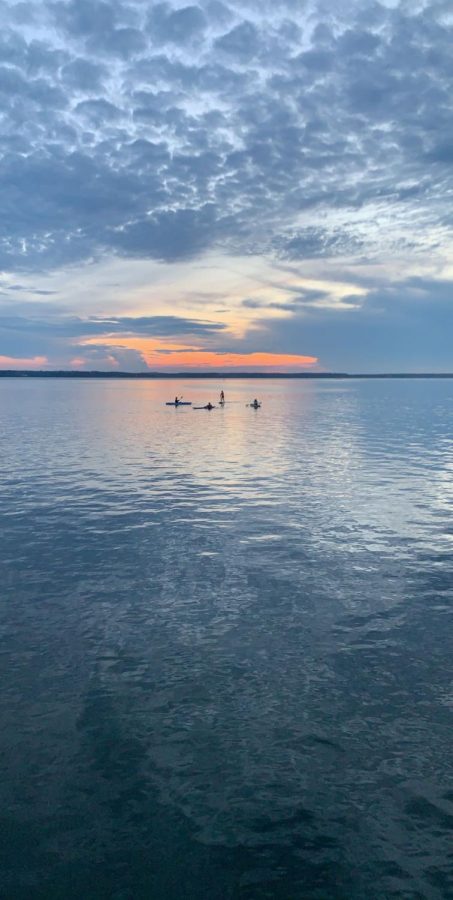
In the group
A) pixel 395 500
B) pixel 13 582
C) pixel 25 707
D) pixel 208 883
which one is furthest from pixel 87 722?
Result: pixel 395 500

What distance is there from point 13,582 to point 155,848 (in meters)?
14.6

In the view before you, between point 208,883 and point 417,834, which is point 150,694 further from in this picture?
point 417,834

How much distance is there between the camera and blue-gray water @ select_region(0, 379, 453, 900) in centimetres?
1019

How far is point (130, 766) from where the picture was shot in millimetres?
12453

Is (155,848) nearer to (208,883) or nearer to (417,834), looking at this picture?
(208,883)

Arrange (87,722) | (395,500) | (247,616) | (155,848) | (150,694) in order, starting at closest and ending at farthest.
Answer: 1. (155,848)
2. (87,722)
3. (150,694)
4. (247,616)
5. (395,500)

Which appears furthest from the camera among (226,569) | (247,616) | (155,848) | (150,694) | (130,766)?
(226,569)

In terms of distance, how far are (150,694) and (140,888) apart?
18.5 ft

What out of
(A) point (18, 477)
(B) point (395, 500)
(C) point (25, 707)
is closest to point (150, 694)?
(C) point (25, 707)

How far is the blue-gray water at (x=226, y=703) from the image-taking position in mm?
10188

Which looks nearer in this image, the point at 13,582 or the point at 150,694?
the point at 150,694

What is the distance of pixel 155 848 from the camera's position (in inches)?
409

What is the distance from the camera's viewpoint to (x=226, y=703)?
1478 centimetres

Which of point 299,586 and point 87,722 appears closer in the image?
point 87,722
